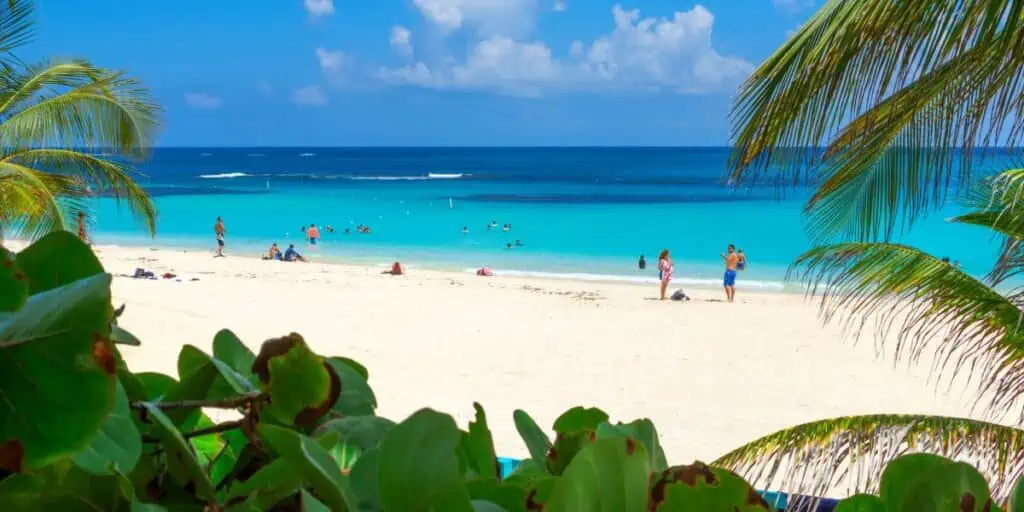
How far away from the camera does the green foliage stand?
0.35 meters

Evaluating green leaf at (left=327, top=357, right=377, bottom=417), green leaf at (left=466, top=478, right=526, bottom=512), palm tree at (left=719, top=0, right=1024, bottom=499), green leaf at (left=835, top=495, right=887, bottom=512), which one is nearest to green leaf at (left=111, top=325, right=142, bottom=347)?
green leaf at (left=327, top=357, right=377, bottom=417)

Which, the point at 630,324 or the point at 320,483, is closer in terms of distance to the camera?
the point at 320,483

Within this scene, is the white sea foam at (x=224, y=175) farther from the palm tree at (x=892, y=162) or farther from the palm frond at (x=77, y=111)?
the palm tree at (x=892, y=162)

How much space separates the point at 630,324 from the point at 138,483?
15.0m

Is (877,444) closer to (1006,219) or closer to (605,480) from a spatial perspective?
(1006,219)

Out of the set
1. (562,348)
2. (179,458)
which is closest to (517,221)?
(562,348)

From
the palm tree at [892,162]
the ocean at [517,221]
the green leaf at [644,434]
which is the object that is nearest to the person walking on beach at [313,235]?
the ocean at [517,221]

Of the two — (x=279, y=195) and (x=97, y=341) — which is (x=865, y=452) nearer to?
(x=97, y=341)

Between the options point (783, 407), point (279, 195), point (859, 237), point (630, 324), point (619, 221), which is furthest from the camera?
point (279, 195)

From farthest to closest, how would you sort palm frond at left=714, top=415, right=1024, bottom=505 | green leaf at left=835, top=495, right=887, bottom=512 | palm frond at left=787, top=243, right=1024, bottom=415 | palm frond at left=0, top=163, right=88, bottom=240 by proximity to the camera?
palm frond at left=0, top=163, right=88, bottom=240, palm frond at left=787, top=243, right=1024, bottom=415, palm frond at left=714, top=415, right=1024, bottom=505, green leaf at left=835, top=495, right=887, bottom=512

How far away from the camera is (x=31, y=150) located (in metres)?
9.41

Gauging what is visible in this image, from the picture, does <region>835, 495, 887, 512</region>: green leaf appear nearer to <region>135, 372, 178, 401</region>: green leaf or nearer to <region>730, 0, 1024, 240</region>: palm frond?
<region>135, 372, 178, 401</region>: green leaf

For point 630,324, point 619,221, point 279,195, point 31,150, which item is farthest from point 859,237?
point 279,195

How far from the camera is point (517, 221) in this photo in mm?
40906
